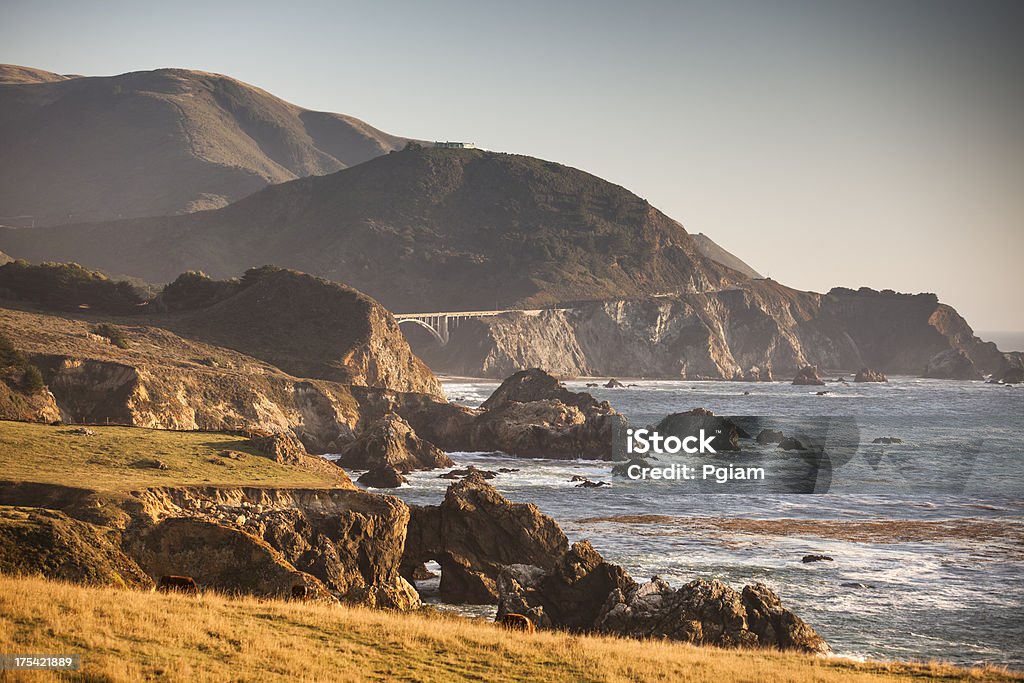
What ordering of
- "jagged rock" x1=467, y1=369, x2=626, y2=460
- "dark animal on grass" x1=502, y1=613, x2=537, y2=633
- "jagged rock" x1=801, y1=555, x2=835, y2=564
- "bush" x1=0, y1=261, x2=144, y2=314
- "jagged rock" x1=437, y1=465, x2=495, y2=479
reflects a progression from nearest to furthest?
"dark animal on grass" x1=502, y1=613, x2=537, y2=633 → "jagged rock" x1=801, y1=555, x2=835, y2=564 → "jagged rock" x1=437, y1=465, x2=495, y2=479 → "jagged rock" x1=467, y1=369, x2=626, y2=460 → "bush" x1=0, y1=261, x2=144, y2=314

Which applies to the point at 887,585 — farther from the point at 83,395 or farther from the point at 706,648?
the point at 83,395

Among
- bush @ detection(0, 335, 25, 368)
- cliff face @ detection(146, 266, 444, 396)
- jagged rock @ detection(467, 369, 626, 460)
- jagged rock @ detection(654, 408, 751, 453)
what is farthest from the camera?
cliff face @ detection(146, 266, 444, 396)

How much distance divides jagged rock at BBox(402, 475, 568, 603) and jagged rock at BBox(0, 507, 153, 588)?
15177 millimetres

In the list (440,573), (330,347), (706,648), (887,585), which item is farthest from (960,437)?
(706,648)

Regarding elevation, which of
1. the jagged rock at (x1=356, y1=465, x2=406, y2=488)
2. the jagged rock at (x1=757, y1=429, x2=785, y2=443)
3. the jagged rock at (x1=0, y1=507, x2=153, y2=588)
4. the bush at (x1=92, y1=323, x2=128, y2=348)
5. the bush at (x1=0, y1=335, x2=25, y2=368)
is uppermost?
the bush at (x1=92, y1=323, x2=128, y2=348)

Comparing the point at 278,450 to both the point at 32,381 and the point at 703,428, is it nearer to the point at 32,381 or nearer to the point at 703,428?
the point at 32,381

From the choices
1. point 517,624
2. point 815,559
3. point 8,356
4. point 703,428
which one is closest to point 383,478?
point 8,356

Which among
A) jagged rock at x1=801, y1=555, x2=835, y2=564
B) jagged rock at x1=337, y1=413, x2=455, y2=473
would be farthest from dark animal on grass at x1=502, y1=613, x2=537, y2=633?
jagged rock at x1=337, y1=413, x2=455, y2=473

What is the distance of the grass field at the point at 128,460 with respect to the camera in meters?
44.6

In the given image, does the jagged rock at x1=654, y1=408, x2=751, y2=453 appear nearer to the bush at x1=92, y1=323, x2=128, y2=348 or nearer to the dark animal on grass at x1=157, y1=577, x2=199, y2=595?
the bush at x1=92, y1=323, x2=128, y2=348

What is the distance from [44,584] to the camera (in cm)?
2616

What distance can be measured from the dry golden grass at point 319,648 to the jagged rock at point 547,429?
211ft

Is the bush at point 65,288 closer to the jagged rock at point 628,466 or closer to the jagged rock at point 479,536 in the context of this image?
the jagged rock at point 628,466

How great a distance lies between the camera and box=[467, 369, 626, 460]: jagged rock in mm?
96000
